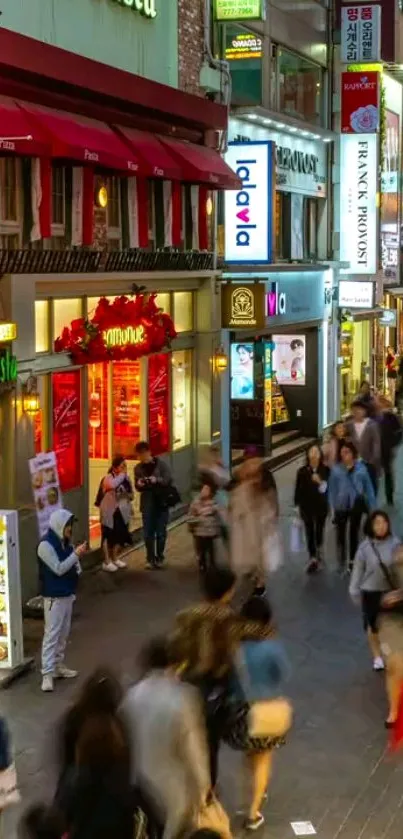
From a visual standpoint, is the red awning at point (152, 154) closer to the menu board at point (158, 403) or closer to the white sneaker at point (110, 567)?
the menu board at point (158, 403)

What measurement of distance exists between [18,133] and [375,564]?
18.9 feet

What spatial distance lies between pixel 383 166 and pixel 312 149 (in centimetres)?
463

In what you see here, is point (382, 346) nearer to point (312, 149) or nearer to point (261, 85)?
point (312, 149)

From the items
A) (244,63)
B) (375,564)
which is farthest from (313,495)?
(244,63)

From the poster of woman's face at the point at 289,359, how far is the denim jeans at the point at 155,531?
1268cm

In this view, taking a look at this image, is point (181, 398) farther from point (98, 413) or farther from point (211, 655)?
point (211, 655)

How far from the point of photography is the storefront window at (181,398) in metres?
20.2

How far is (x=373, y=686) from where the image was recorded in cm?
1184

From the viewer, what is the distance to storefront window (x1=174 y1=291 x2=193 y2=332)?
20156 mm

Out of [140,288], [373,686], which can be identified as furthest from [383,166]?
[373,686]

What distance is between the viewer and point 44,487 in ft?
45.8

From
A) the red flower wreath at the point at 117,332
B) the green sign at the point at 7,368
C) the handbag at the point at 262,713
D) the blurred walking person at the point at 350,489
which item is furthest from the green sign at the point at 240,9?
the handbag at the point at 262,713

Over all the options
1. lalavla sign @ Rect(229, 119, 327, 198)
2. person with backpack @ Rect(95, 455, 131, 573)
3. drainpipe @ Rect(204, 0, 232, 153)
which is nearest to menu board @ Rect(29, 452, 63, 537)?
person with backpack @ Rect(95, 455, 131, 573)

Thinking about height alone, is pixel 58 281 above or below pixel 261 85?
below
